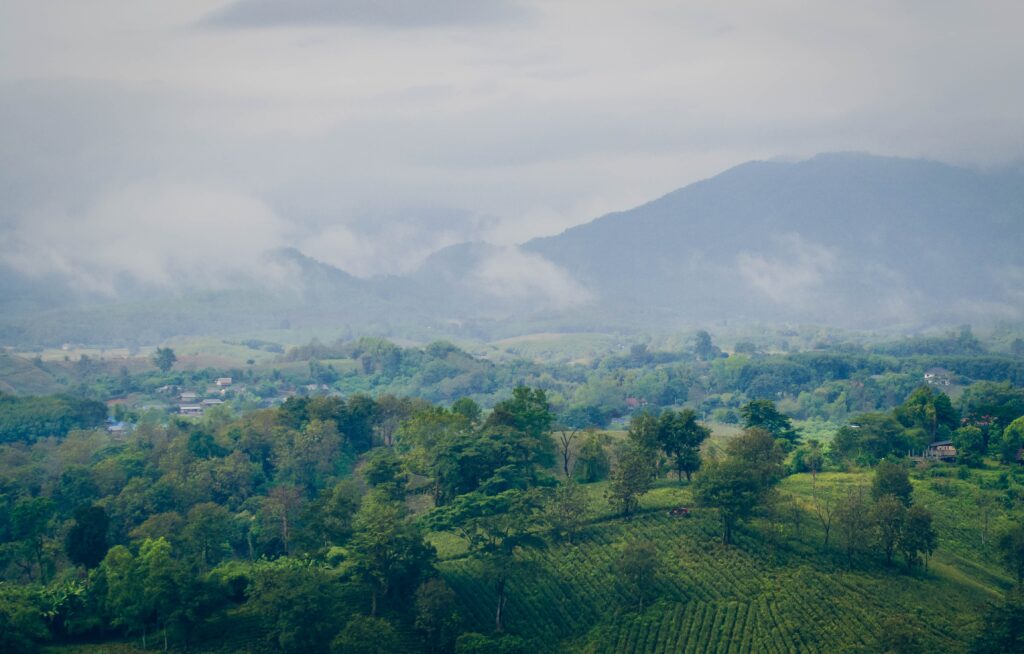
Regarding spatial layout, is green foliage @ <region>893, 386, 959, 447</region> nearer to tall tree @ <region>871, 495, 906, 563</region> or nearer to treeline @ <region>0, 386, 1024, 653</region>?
treeline @ <region>0, 386, 1024, 653</region>

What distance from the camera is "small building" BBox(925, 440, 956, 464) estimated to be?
53219mm

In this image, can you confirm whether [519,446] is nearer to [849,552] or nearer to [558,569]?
[558,569]

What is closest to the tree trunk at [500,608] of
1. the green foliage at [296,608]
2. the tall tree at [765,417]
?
the green foliage at [296,608]

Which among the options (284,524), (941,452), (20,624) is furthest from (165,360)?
(941,452)

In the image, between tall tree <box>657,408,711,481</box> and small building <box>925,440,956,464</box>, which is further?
small building <box>925,440,956,464</box>

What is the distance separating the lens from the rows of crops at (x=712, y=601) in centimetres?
3381

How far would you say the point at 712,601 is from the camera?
117ft

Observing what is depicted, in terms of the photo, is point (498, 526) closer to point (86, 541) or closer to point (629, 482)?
point (629, 482)

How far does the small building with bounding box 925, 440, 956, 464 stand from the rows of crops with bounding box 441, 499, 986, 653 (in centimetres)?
1669

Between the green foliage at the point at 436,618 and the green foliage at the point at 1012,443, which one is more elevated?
the green foliage at the point at 1012,443

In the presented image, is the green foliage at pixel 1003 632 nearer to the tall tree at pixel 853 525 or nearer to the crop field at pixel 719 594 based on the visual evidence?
the crop field at pixel 719 594

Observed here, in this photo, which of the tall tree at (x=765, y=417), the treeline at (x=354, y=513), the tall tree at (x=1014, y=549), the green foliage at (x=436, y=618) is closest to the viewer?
the green foliage at (x=436, y=618)

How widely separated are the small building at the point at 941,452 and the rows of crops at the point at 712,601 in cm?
1669

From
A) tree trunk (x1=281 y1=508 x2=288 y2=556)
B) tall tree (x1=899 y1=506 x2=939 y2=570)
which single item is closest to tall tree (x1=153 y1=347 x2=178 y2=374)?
tree trunk (x1=281 y1=508 x2=288 y2=556)
